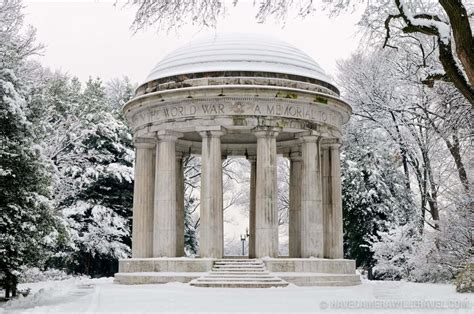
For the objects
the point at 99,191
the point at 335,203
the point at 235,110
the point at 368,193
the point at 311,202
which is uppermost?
the point at 235,110

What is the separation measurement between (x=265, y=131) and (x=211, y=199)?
416cm

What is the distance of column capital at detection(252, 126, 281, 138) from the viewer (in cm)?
3017

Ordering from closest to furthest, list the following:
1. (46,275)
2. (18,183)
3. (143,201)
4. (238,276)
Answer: (18,183)
(238,276)
(143,201)
(46,275)

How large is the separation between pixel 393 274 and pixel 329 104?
18345 millimetres

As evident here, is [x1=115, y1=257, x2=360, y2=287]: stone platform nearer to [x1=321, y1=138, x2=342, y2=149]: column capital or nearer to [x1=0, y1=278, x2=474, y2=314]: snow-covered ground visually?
[x1=0, y1=278, x2=474, y2=314]: snow-covered ground

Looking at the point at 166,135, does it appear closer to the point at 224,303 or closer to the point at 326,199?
the point at 326,199

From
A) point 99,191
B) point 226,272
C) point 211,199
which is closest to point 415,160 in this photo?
point 211,199

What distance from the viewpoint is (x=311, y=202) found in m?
31.5

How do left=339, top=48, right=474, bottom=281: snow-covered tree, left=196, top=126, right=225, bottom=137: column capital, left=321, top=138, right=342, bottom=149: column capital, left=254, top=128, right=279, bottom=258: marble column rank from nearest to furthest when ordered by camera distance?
left=254, top=128, right=279, bottom=258: marble column, left=196, top=126, right=225, bottom=137: column capital, left=339, top=48, right=474, bottom=281: snow-covered tree, left=321, top=138, right=342, bottom=149: column capital

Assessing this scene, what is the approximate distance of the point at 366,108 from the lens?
45.4 metres

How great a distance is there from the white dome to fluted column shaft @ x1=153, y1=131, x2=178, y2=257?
3617mm

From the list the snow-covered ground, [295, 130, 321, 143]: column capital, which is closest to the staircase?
the snow-covered ground

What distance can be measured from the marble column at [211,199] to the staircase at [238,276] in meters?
1.00

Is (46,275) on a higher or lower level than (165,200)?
lower
